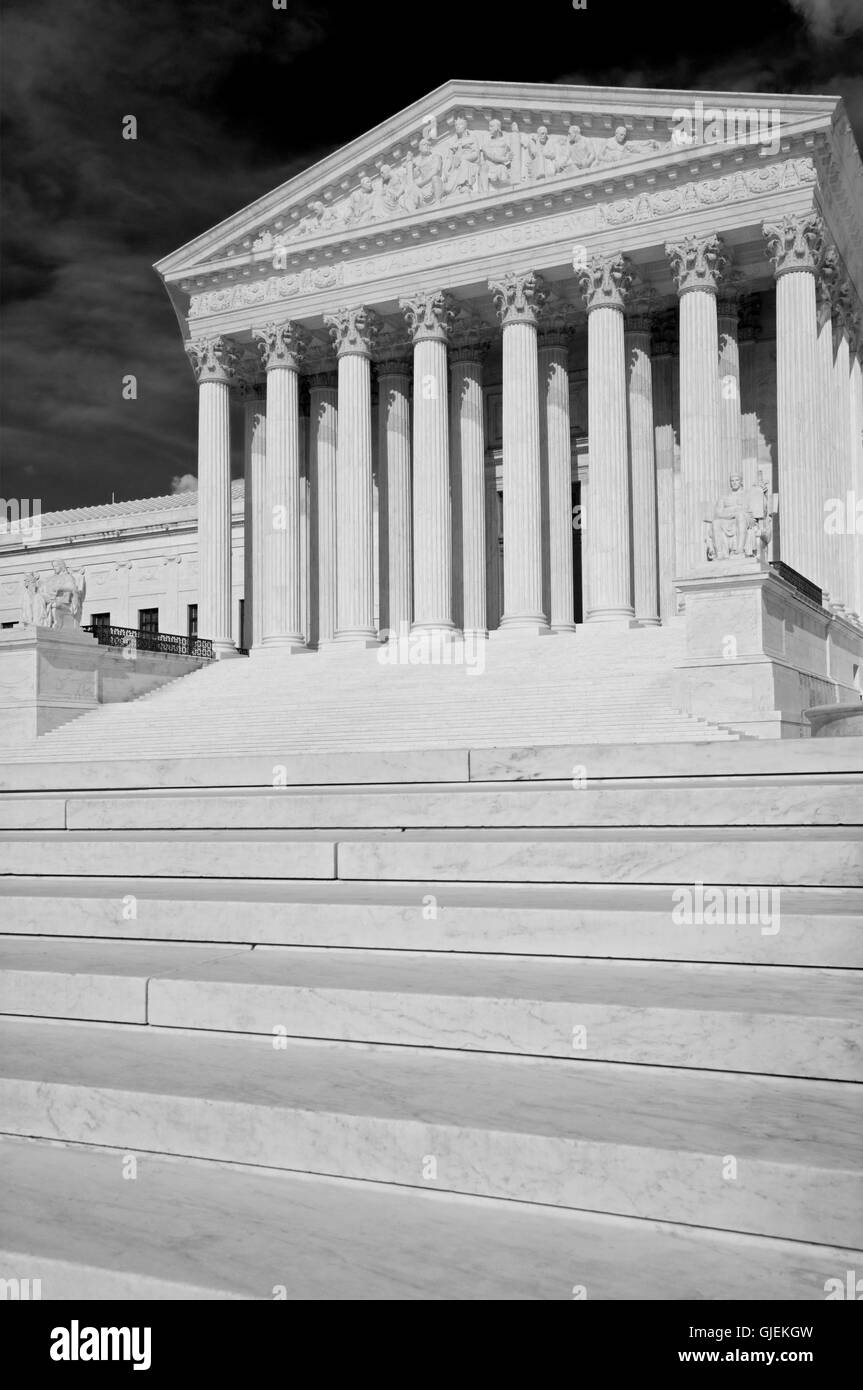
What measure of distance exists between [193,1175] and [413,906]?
2605mm

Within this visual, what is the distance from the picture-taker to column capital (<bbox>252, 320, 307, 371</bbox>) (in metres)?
38.7

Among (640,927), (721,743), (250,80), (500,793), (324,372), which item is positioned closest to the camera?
(640,927)

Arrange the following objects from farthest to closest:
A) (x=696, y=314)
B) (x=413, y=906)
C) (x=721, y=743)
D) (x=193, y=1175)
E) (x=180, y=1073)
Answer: (x=696, y=314), (x=721, y=743), (x=413, y=906), (x=180, y=1073), (x=193, y=1175)

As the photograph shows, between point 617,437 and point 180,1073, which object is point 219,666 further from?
point 180,1073

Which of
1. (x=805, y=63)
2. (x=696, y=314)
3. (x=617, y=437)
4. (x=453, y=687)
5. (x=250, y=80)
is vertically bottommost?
(x=453, y=687)

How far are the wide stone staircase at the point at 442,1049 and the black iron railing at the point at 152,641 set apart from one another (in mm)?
22596

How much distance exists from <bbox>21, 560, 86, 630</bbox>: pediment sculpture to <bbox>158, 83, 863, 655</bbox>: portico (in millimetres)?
7406

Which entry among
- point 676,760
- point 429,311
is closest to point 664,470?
point 429,311

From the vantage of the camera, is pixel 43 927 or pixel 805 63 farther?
pixel 805 63

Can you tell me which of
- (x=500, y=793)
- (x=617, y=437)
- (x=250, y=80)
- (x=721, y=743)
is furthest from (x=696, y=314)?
(x=500, y=793)

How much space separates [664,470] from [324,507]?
1230 cm

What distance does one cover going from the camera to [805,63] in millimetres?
36125

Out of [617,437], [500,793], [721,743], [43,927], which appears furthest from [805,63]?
[43,927]

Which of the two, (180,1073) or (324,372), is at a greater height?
(324,372)
